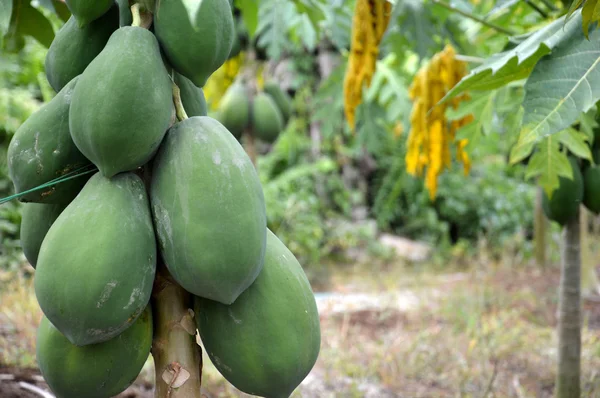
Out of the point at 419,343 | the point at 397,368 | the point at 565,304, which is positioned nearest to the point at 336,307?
the point at 419,343

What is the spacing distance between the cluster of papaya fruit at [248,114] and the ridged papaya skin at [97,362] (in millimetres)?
3025

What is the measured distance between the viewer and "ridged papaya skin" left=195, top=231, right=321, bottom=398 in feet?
2.75

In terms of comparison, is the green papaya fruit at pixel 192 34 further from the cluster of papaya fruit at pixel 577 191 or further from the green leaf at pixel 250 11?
the cluster of papaya fruit at pixel 577 191

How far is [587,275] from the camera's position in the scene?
4547mm

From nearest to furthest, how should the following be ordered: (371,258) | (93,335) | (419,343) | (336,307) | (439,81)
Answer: (93,335) → (439,81) → (419,343) → (336,307) → (371,258)

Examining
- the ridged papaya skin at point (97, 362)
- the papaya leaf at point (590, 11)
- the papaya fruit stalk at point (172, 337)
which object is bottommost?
the ridged papaya skin at point (97, 362)

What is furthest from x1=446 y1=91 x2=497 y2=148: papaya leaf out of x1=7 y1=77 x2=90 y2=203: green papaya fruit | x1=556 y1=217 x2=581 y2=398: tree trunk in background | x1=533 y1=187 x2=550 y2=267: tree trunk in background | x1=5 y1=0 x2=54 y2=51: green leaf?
x1=533 y1=187 x2=550 y2=267: tree trunk in background

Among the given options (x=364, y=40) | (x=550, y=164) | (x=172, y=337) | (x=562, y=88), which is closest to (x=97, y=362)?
(x=172, y=337)

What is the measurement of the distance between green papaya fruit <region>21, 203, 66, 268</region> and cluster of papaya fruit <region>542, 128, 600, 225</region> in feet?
5.01

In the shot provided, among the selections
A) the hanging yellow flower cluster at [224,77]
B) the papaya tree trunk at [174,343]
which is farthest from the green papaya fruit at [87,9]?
the hanging yellow flower cluster at [224,77]

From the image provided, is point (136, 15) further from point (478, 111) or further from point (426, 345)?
point (426, 345)

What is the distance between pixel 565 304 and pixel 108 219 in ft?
5.58

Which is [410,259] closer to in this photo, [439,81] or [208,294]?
[439,81]

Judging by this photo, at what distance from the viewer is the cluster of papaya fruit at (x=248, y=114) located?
385 centimetres
